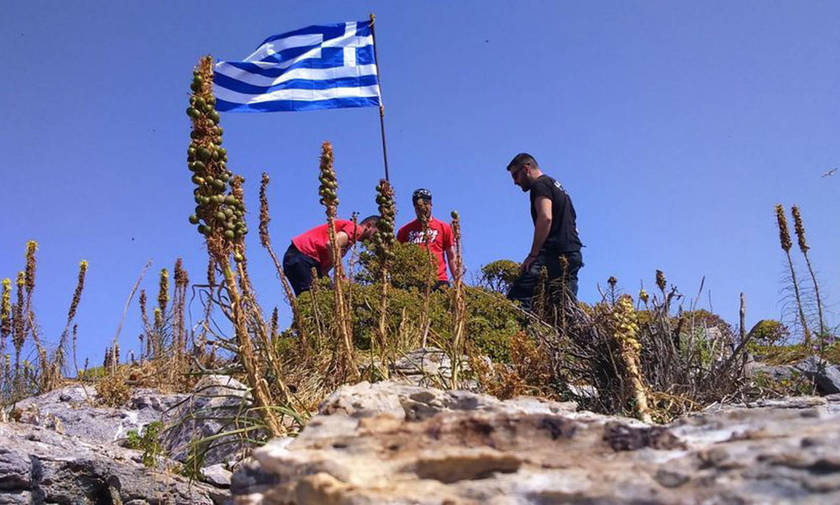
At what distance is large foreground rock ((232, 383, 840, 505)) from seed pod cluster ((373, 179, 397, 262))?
7.67 ft

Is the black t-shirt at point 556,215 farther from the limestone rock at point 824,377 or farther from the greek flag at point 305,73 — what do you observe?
the greek flag at point 305,73

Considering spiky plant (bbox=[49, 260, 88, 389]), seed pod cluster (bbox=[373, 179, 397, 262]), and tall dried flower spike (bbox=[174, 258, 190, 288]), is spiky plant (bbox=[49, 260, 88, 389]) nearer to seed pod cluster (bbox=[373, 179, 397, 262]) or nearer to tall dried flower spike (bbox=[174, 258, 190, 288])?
tall dried flower spike (bbox=[174, 258, 190, 288])

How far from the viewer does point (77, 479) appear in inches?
152

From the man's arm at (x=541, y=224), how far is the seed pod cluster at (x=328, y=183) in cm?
435

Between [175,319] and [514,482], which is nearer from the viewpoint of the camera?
[514,482]

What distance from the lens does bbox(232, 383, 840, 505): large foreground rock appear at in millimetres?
1154

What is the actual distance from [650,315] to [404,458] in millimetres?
3912

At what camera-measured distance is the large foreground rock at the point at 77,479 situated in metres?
3.67

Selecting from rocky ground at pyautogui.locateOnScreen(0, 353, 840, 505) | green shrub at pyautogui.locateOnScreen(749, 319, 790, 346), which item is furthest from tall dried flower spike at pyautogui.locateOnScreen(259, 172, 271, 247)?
green shrub at pyautogui.locateOnScreen(749, 319, 790, 346)

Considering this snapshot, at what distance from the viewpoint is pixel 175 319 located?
353 inches

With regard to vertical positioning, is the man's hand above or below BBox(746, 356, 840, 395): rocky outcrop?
above

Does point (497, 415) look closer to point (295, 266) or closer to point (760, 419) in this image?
point (760, 419)

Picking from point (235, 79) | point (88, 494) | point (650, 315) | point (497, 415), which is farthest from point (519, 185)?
point (497, 415)

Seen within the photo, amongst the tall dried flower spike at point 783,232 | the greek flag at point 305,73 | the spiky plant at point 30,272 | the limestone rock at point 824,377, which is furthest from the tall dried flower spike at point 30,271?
the tall dried flower spike at point 783,232
